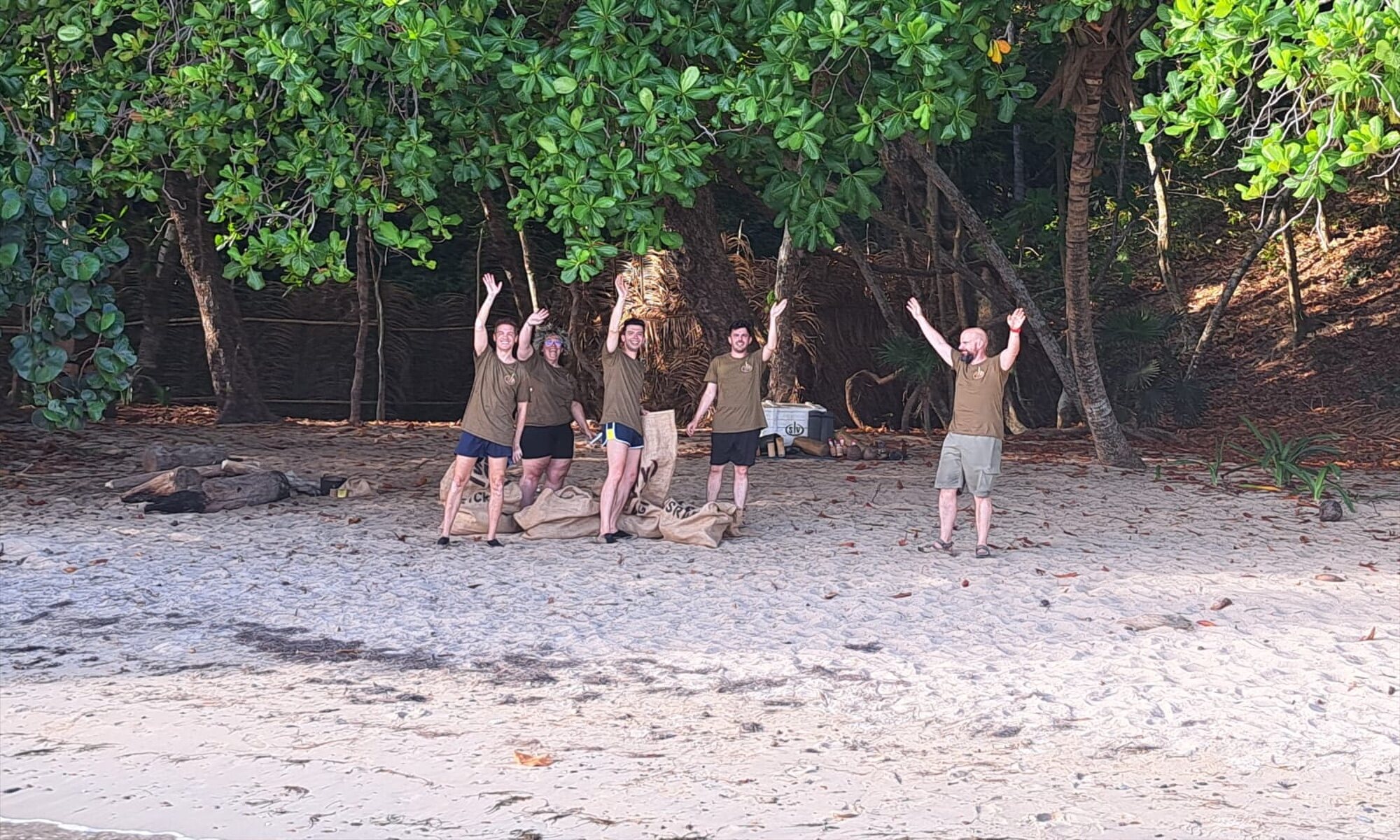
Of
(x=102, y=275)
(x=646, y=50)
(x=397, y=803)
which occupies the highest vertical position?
(x=646, y=50)

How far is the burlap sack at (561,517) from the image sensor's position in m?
9.32

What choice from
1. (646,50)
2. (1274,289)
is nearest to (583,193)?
(646,50)

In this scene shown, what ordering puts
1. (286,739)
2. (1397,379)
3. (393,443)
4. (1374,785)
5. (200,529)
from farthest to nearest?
(1397,379)
(393,443)
(200,529)
(286,739)
(1374,785)

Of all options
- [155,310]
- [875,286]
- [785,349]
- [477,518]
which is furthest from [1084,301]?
[155,310]

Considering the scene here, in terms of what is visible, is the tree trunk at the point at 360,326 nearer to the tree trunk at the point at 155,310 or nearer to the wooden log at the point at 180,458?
the tree trunk at the point at 155,310

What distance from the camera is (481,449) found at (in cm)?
877

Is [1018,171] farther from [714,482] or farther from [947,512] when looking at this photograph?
[947,512]

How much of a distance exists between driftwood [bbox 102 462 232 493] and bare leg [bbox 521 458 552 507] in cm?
264

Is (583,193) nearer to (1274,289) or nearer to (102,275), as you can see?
(102,275)

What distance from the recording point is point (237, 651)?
655 cm

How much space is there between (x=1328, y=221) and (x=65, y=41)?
19.6 meters

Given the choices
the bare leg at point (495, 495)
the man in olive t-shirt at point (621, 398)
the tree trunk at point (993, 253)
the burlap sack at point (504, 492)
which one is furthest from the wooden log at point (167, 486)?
the tree trunk at point (993, 253)

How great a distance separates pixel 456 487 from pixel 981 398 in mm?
3302

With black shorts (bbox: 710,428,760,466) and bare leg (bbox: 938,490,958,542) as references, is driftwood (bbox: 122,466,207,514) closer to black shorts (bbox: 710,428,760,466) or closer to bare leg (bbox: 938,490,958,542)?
black shorts (bbox: 710,428,760,466)
